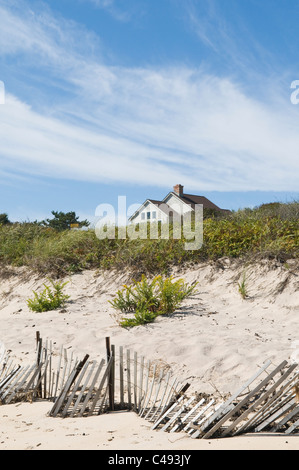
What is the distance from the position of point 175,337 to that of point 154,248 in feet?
14.8

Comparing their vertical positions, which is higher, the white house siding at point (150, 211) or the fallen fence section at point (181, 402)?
the white house siding at point (150, 211)

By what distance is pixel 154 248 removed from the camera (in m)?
11.2

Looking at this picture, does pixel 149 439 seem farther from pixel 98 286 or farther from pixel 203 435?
pixel 98 286

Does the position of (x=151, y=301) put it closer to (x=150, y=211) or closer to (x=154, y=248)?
(x=154, y=248)

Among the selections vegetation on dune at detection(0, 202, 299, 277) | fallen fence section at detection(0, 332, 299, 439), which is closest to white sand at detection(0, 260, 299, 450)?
fallen fence section at detection(0, 332, 299, 439)

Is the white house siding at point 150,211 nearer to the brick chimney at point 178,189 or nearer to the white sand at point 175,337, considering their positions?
the brick chimney at point 178,189

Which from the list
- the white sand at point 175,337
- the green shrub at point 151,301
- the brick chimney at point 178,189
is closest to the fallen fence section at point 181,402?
the white sand at point 175,337

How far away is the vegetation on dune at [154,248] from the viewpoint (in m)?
10.1

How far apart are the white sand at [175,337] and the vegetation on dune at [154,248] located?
39 centimetres

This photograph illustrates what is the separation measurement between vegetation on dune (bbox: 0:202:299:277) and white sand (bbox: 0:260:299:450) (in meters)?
0.39

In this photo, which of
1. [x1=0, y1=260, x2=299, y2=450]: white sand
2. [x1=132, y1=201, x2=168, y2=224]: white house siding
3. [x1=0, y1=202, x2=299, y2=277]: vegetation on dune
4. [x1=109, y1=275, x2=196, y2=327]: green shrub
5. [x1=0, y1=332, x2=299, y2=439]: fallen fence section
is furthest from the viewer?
[x1=132, y1=201, x2=168, y2=224]: white house siding

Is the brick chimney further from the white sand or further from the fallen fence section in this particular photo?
the fallen fence section

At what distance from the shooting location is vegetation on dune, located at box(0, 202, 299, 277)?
33.2 ft

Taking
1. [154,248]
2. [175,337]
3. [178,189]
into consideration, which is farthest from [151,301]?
[178,189]
